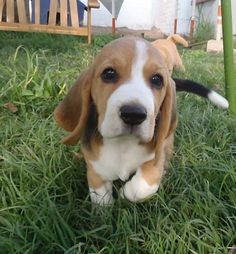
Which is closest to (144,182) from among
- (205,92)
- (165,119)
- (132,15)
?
(165,119)

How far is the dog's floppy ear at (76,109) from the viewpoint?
78.2 inches

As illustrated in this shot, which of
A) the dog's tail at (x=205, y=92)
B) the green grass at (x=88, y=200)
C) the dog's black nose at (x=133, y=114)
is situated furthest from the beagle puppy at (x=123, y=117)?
the dog's tail at (x=205, y=92)

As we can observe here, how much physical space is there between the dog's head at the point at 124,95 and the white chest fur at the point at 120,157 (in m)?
0.12

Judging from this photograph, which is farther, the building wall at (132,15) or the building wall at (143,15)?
the building wall at (132,15)

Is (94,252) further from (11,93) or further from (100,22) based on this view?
(100,22)

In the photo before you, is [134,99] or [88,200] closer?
[134,99]

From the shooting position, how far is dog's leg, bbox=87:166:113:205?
2.12m

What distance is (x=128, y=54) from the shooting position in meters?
1.85

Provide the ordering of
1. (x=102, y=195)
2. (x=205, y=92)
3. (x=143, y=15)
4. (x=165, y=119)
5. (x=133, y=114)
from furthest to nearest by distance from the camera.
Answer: (x=143, y=15) → (x=205, y=92) → (x=102, y=195) → (x=165, y=119) → (x=133, y=114)

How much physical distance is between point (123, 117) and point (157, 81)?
31cm

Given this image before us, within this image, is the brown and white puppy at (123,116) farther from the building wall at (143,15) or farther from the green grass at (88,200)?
the building wall at (143,15)

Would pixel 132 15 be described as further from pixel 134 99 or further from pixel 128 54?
pixel 134 99

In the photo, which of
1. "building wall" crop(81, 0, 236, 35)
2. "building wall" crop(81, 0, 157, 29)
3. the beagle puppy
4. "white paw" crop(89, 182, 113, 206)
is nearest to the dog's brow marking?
the beagle puppy

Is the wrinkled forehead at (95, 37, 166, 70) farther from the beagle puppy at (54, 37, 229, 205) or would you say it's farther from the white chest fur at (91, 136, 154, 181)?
the white chest fur at (91, 136, 154, 181)
